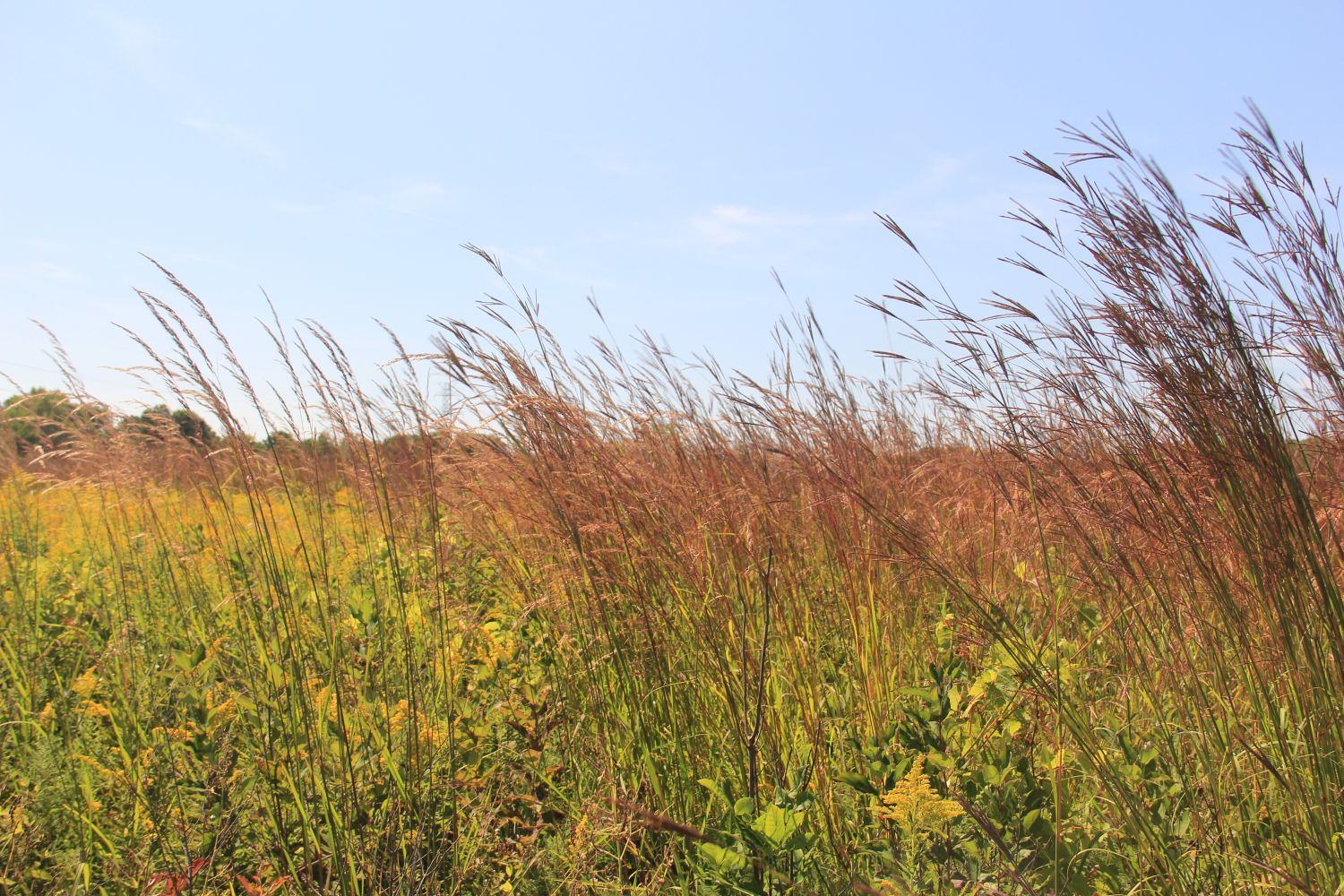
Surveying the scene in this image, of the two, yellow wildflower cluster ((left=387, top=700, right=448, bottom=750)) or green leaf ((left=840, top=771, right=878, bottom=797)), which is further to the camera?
yellow wildflower cluster ((left=387, top=700, right=448, bottom=750))

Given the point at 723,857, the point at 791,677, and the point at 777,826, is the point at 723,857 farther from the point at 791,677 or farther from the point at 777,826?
the point at 791,677

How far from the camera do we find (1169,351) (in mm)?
1309

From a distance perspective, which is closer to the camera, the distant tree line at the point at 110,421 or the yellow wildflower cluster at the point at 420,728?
the yellow wildflower cluster at the point at 420,728

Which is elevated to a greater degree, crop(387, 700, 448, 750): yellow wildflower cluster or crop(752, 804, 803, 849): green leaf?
crop(387, 700, 448, 750): yellow wildflower cluster

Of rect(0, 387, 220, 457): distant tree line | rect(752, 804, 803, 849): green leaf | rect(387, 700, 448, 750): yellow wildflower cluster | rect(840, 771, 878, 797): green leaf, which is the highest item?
rect(0, 387, 220, 457): distant tree line

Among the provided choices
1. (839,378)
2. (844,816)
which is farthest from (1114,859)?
(839,378)

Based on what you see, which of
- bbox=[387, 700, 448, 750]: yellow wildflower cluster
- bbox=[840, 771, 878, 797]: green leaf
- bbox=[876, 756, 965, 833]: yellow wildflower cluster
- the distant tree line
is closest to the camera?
bbox=[876, 756, 965, 833]: yellow wildflower cluster

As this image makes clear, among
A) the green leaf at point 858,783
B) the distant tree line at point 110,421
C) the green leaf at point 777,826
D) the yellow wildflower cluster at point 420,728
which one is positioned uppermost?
the distant tree line at point 110,421

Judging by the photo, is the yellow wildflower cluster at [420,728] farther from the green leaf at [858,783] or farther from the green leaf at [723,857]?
the green leaf at [858,783]

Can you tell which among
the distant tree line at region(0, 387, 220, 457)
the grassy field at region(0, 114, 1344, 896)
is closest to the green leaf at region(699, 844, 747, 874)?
the grassy field at region(0, 114, 1344, 896)

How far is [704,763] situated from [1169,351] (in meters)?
1.20

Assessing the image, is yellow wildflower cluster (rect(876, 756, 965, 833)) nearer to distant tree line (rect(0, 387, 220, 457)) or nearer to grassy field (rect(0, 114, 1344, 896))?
grassy field (rect(0, 114, 1344, 896))

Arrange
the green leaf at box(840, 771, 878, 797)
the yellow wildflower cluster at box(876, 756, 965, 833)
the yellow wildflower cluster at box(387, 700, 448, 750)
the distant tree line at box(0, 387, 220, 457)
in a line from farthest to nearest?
the distant tree line at box(0, 387, 220, 457) → the yellow wildflower cluster at box(387, 700, 448, 750) → the green leaf at box(840, 771, 878, 797) → the yellow wildflower cluster at box(876, 756, 965, 833)

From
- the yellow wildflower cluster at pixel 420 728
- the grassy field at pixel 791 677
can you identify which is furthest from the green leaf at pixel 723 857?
the yellow wildflower cluster at pixel 420 728
